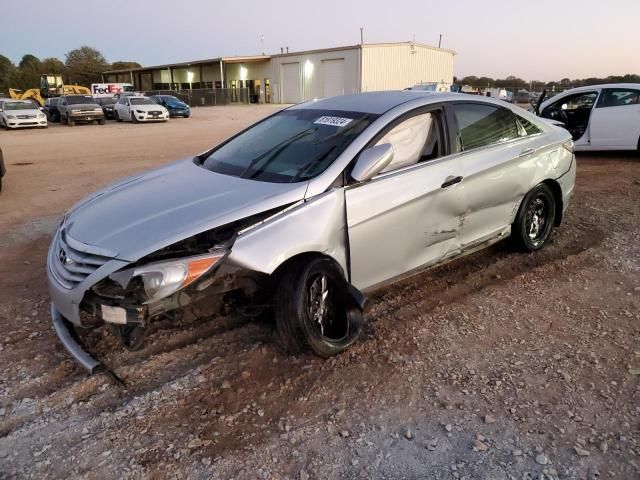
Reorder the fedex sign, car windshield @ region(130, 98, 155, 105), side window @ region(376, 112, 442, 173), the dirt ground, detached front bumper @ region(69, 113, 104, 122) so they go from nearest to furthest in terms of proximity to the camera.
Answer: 1. the dirt ground
2. side window @ region(376, 112, 442, 173)
3. detached front bumper @ region(69, 113, 104, 122)
4. car windshield @ region(130, 98, 155, 105)
5. the fedex sign

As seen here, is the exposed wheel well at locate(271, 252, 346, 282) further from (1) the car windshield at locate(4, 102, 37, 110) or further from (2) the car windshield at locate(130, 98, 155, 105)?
(2) the car windshield at locate(130, 98, 155, 105)

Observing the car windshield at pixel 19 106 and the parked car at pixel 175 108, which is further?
the parked car at pixel 175 108

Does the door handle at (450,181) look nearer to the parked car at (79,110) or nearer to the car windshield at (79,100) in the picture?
the parked car at (79,110)

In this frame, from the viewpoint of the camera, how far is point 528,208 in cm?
489

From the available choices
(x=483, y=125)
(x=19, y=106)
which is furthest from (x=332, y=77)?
(x=483, y=125)

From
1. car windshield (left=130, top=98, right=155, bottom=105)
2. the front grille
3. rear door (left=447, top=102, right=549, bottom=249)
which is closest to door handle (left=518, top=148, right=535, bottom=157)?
rear door (left=447, top=102, right=549, bottom=249)

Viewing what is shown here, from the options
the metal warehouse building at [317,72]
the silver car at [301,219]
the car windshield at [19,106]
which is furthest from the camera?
the metal warehouse building at [317,72]

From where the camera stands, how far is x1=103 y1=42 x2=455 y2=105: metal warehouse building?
42.6 m

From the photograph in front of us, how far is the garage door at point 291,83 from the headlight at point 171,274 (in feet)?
150

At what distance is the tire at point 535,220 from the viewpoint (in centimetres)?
487

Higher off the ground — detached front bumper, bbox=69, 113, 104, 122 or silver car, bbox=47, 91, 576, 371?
silver car, bbox=47, 91, 576, 371

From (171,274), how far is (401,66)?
45287 millimetres

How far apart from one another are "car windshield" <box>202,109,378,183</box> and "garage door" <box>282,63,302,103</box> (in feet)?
145

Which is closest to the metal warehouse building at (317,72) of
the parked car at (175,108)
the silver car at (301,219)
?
the parked car at (175,108)
